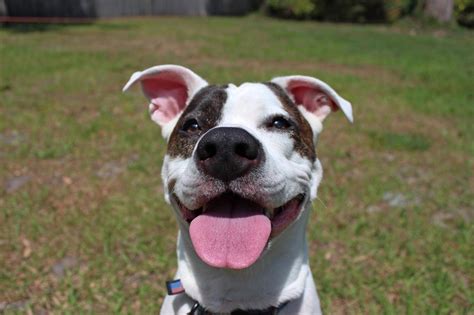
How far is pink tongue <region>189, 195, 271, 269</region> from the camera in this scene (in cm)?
217

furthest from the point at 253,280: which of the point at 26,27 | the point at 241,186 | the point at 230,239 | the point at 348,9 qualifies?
the point at 348,9

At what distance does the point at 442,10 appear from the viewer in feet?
88.9

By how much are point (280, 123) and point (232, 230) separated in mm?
734

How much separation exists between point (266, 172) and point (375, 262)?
249 centimetres

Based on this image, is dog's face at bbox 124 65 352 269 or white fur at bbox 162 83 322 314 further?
white fur at bbox 162 83 322 314

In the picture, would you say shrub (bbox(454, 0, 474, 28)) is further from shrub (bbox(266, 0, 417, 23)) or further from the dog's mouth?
the dog's mouth

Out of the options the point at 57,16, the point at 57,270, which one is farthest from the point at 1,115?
the point at 57,16

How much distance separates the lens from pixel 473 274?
4.02 metres

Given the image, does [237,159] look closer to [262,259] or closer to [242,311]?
[262,259]

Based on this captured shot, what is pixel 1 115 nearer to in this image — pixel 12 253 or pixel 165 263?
pixel 12 253

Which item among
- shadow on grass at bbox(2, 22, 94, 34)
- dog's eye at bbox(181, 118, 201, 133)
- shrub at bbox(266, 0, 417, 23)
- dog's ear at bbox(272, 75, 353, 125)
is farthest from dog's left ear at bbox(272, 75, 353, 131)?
shrub at bbox(266, 0, 417, 23)

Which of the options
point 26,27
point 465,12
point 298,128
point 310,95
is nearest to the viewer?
point 298,128

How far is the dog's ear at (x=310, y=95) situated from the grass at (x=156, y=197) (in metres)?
1.53

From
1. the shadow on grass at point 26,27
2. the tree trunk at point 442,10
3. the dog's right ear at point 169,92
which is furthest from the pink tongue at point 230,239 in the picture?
the tree trunk at point 442,10
